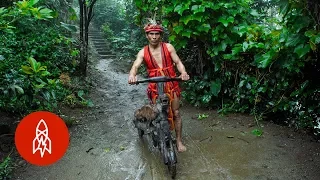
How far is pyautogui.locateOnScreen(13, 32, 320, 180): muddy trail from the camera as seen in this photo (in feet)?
11.7

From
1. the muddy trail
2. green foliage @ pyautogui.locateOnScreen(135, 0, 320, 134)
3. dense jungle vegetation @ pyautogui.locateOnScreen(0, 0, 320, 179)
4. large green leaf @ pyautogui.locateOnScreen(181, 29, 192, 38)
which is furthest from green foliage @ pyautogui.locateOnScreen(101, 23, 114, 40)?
large green leaf @ pyautogui.locateOnScreen(181, 29, 192, 38)

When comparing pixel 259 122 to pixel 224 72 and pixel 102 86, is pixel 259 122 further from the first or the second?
pixel 102 86

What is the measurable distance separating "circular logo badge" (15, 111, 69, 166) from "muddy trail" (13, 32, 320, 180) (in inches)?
18.9

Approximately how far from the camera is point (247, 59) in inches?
207

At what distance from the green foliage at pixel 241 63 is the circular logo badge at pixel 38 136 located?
9.36 ft

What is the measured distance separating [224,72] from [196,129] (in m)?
1.26

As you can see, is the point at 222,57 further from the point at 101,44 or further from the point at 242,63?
the point at 101,44

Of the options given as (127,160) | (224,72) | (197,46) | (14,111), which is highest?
(197,46)

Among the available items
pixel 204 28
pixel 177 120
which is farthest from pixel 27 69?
pixel 204 28

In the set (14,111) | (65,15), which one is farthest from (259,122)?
(65,15)

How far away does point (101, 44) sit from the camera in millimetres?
15391

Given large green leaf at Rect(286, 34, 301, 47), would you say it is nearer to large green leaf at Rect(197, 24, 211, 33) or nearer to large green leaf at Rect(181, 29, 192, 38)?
large green leaf at Rect(197, 24, 211, 33)

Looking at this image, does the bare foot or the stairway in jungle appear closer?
the bare foot

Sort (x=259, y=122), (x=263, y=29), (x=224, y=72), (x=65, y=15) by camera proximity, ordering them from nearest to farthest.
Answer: (x=263, y=29) → (x=259, y=122) → (x=224, y=72) → (x=65, y=15)
